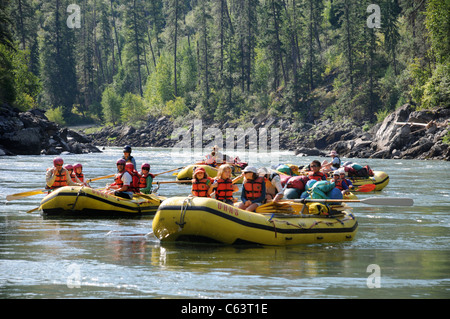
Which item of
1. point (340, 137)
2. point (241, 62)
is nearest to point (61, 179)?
point (340, 137)

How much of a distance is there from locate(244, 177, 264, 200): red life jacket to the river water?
4.21 feet

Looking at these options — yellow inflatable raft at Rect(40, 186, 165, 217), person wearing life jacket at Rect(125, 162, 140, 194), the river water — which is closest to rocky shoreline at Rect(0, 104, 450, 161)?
person wearing life jacket at Rect(125, 162, 140, 194)

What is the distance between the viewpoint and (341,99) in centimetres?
5869

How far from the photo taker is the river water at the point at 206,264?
794cm

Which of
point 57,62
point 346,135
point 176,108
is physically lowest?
point 346,135

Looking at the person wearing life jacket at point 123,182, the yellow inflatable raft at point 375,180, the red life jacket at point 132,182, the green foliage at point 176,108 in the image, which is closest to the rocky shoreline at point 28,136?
the yellow inflatable raft at point 375,180

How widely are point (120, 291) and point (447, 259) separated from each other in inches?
222

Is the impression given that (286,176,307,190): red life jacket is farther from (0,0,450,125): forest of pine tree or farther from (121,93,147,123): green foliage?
(121,93,147,123): green foliage

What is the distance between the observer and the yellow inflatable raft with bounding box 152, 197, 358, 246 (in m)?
10.5

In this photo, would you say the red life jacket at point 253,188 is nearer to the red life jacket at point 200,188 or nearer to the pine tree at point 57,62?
the red life jacket at point 200,188

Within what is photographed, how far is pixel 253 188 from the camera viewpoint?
38.8 feet

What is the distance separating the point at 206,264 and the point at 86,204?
580 cm

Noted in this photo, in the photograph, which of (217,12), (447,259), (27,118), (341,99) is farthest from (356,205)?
(217,12)
